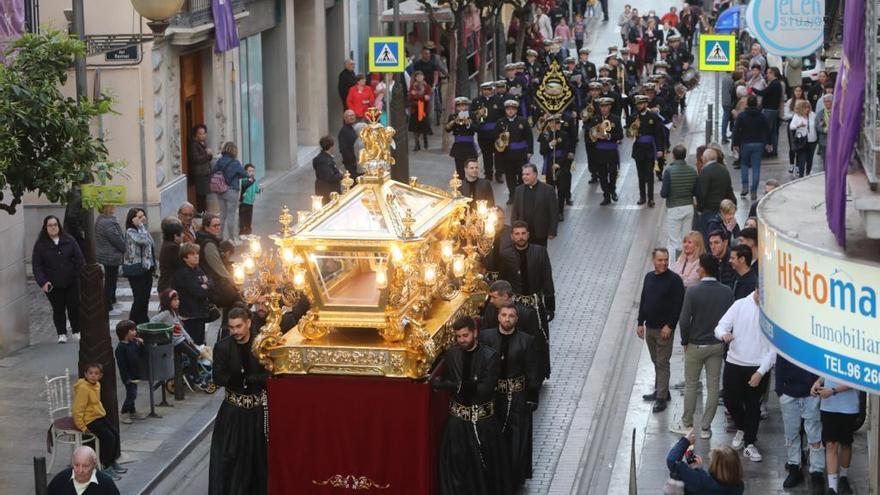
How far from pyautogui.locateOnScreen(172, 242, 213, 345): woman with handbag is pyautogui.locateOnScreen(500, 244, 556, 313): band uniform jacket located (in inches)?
125

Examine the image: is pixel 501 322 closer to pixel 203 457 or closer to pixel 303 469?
pixel 303 469

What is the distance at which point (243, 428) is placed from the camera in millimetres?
14336

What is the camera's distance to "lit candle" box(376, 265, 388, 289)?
45.8ft

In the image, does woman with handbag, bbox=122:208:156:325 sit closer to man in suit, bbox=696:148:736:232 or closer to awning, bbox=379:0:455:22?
man in suit, bbox=696:148:736:232

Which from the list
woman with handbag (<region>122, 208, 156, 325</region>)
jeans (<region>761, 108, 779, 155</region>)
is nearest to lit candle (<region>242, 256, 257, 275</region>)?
woman with handbag (<region>122, 208, 156, 325</region>)

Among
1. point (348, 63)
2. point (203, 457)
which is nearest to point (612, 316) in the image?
point (203, 457)

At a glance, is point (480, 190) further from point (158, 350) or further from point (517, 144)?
point (517, 144)

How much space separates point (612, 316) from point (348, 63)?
1525cm

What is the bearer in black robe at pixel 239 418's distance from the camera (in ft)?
46.5

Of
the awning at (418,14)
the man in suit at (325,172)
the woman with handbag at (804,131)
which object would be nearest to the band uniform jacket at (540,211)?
the man in suit at (325,172)

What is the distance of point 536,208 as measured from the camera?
2147 centimetres

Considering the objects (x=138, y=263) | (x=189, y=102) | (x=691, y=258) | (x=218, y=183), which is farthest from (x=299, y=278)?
(x=189, y=102)

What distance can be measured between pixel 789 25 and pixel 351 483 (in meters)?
9.01

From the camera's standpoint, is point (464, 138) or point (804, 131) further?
point (464, 138)
